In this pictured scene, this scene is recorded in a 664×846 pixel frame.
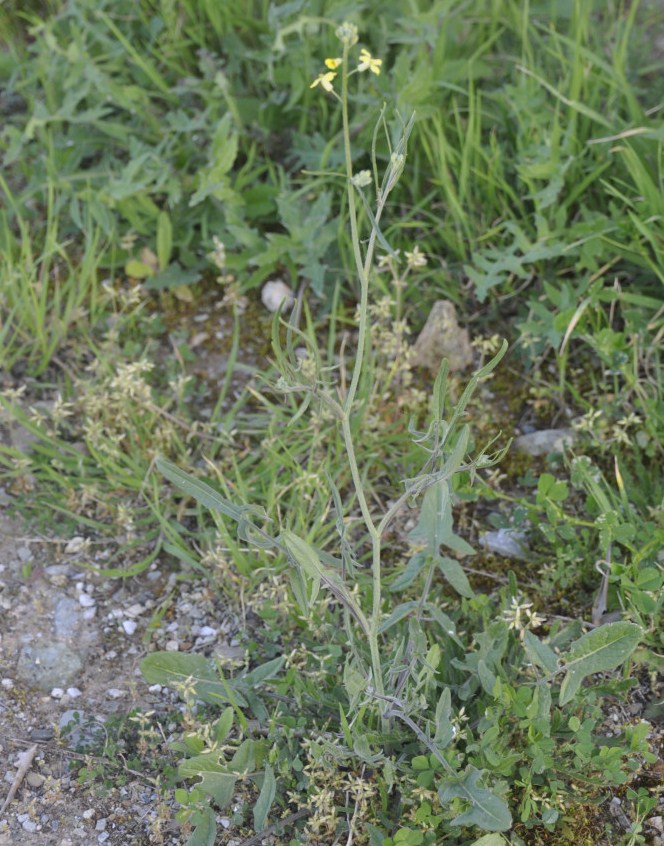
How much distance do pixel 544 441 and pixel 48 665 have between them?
1.48 m

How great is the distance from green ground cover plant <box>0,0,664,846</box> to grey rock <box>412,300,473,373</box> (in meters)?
0.09

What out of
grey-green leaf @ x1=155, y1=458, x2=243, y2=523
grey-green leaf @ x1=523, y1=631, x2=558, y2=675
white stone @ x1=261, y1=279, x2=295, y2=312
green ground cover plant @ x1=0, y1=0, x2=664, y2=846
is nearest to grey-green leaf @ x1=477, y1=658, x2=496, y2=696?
green ground cover plant @ x1=0, y1=0, x2=664, y2=846

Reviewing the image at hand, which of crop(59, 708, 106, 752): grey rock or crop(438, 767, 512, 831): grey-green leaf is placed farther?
crop(59, 708, 106, 752): grey rock

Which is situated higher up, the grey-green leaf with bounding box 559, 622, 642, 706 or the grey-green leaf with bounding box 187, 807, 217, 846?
the grey-green leaf with bounding box 559, 622, 642, 706

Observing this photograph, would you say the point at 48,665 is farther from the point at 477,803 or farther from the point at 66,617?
the point at 477,803

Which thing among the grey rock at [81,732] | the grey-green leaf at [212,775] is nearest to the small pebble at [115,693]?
the grey rock at [81,732]

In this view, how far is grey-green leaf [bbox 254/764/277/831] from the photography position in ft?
6.82

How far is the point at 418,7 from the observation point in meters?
3.49

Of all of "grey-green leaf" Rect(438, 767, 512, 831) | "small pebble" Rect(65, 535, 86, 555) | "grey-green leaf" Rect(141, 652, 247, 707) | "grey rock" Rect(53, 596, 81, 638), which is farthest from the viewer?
"small pebble" Rect(65, 535, 86, 555)

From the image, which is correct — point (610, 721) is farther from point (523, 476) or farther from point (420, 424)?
point (420, 424)

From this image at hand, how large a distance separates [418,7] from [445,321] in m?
1.23

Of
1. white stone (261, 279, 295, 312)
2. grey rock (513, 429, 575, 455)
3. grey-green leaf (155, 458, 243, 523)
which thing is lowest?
grey rock (513, 429, 575, 455)

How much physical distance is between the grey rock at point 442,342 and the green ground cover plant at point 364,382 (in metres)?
0.09

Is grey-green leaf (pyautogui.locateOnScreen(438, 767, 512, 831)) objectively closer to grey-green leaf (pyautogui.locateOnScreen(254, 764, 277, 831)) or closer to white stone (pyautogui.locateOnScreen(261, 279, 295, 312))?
grey-green leaf (pyautogui.locateOnScreen(254, 764, 277, 831))
